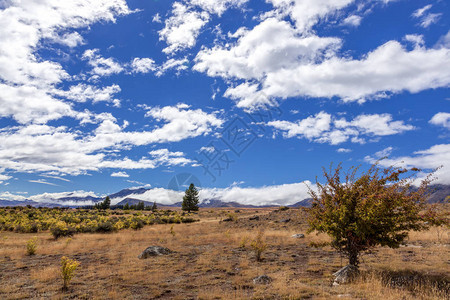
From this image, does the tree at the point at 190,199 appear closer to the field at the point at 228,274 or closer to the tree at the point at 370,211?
the field at the point at 228,274

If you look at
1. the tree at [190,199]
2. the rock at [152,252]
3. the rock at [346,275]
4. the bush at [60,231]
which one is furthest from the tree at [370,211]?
the tree at [190,199]

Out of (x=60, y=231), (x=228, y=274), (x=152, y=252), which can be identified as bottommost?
(x=228, y=274)

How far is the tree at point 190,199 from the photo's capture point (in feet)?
259

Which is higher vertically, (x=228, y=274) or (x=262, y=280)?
(x=262, y=280)

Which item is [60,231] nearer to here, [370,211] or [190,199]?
[370,211]

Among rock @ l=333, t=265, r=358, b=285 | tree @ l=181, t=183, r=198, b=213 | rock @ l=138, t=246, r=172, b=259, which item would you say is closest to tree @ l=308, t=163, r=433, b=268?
rock @ l=333, t=265, r=358, b=285

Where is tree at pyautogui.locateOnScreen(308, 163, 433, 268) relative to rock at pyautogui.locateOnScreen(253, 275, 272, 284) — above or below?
above

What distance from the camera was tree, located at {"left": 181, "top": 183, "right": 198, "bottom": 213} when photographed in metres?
79.1

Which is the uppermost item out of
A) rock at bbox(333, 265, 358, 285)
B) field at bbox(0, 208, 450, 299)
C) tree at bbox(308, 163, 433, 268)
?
tree at bbox(308, 163, 433, 268)

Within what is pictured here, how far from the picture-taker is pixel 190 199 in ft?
263

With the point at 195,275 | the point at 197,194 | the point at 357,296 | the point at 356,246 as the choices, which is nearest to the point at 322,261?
the point at 356,246

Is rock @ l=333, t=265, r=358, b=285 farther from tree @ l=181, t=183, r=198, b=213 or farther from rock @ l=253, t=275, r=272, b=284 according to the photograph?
tree @ l=181, t=183, r=198, b=213

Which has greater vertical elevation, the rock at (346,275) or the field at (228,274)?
the rock at (346,275)

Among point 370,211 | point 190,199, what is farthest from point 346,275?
point 190,199
